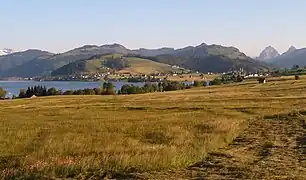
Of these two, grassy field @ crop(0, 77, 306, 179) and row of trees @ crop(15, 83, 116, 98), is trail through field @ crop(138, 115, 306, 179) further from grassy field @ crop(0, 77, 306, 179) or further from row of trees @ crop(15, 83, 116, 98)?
row of trees @ crop(15, 83, 116, 98)

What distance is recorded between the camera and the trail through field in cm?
1855

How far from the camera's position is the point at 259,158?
2255cm

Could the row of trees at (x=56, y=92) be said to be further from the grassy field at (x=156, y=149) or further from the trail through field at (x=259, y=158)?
the trail through field at (x=259, y=158)

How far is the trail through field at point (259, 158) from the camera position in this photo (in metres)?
18.5

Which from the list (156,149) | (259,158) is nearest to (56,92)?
(156,149)

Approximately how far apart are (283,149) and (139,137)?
31.7 ft

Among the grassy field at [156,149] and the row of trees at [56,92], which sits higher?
the grassy field at [156,149]

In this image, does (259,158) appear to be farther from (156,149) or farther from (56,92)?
(56,92)

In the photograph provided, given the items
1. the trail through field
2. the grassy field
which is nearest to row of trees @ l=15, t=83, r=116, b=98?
the grassy field

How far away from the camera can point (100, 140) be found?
30125mm

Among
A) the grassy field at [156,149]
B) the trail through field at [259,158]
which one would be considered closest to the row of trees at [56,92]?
the grassy field at [156,149]

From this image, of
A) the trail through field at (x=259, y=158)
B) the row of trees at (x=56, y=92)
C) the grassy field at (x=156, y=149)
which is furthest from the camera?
the row of trees at (x=56, y=92)

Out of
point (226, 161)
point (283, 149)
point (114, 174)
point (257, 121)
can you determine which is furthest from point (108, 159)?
point (257, 121)

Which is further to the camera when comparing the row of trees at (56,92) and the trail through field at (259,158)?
the row of trees at (56,92)
